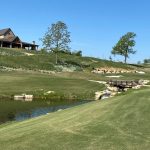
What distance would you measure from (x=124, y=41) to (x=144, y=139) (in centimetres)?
13321

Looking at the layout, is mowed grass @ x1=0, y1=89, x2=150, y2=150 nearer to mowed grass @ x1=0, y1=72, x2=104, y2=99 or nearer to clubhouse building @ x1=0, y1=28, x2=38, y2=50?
mowed grass @ x1=0, y1=72, x2=104, y2=99

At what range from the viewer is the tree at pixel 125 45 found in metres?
147

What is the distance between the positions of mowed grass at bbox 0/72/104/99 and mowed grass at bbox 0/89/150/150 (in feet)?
126

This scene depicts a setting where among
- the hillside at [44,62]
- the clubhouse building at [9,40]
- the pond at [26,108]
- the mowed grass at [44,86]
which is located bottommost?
the pond at [26,108]

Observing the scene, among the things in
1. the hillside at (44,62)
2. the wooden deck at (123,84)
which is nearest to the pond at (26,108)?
the wooden deck at (123,84)

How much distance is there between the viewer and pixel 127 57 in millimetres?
152125

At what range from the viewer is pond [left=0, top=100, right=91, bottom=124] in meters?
39.4

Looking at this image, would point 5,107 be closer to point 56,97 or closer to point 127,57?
point 56,97

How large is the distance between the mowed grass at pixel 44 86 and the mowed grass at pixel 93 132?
3843 cm

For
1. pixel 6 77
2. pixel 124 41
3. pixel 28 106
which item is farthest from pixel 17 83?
pixel 124 41

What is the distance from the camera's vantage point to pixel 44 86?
213ft

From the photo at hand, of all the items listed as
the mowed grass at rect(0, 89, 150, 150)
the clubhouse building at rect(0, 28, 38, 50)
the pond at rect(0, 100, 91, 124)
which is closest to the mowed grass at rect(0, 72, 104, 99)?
the pond at rect(0, 100, 91, 124)

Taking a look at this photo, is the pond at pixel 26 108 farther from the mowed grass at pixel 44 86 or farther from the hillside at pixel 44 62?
the hillside at pixel 44 62

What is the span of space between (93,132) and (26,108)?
30141 millimetres
